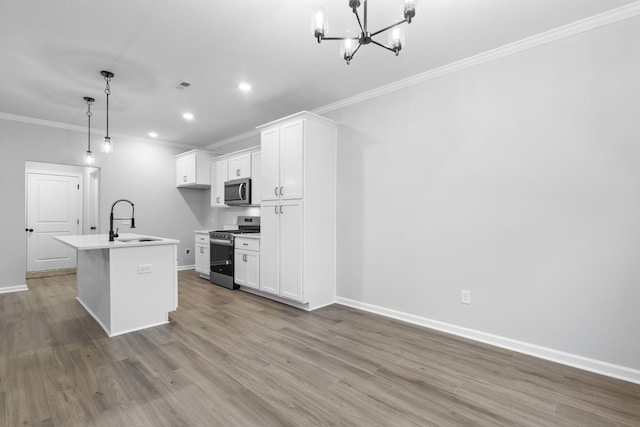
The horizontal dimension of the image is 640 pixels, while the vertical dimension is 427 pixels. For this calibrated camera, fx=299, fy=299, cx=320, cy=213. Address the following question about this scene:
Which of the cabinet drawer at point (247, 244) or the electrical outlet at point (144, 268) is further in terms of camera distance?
the cabinet drawer at point (247, 244)

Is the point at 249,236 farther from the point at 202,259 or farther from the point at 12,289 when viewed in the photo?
the point at 12,289

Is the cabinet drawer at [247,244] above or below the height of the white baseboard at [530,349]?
Result: above

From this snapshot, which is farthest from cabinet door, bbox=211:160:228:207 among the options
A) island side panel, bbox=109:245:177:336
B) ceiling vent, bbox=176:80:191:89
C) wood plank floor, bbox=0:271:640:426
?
wood plank floor, bbox=0:271:640:426

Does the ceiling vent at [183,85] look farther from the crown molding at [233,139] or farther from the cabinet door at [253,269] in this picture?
the cabinet door at [253,269]

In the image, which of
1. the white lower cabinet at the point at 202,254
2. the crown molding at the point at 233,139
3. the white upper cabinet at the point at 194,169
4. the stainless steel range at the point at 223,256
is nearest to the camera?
the stainless steel range at the point at 223,256

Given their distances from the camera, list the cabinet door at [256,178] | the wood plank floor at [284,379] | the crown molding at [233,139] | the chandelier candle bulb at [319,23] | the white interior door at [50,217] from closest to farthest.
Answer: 1. the chandelier candle bulb at [319,23]
2. the wood plank floor at [284,379]
3. the cabinet door at [256,178]
4. the crown molding at [233,139]
5. the white interior door at [50,217]

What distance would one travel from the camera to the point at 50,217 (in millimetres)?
6223

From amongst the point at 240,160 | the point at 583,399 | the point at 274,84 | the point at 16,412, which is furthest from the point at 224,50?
the point at 583,399

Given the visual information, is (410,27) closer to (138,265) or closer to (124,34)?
(124,34)

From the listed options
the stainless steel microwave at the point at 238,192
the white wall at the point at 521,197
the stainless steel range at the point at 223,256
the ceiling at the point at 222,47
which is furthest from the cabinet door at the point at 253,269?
the ceiling at the point at 222,47

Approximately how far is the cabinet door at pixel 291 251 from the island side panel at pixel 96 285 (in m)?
1.82

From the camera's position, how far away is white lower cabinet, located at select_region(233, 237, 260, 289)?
419 centimetres

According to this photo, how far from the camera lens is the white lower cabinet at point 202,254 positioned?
527 centimetres

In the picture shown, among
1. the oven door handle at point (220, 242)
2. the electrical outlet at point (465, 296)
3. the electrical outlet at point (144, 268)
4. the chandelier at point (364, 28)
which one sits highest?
the chandelier at point (364, 28)
